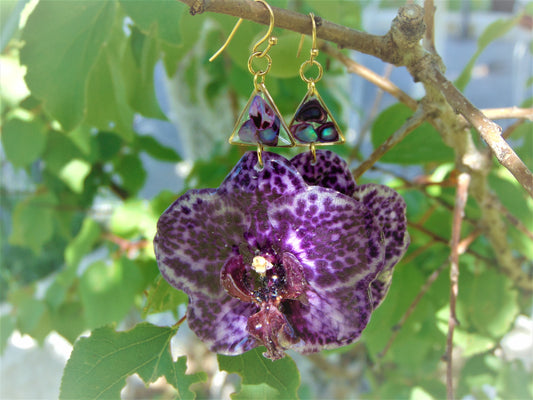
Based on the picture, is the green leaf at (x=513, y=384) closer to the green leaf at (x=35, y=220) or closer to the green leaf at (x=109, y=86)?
the green leaf at (x=109, y=86)

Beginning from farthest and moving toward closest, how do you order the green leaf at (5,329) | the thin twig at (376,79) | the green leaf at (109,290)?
the green leaf at (5,329), the green leaf at (109,290), the thin twig at (376,79)

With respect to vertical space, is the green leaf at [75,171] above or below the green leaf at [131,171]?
above

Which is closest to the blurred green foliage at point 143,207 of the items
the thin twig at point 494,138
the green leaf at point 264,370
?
the green leaf at point 264,370

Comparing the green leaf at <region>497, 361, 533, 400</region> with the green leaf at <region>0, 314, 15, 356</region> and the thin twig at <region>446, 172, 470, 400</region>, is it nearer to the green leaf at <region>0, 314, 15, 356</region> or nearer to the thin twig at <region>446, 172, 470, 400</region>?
the thin twig at <region>446, 172, 470, 400</region>

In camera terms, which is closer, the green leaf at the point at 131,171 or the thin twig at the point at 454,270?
the thin twig at the point at 454,270

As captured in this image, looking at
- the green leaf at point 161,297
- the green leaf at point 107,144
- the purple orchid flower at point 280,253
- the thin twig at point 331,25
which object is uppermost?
the thin twig at point 331,25

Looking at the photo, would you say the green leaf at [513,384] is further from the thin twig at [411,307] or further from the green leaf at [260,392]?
the green leaf at [260,392]

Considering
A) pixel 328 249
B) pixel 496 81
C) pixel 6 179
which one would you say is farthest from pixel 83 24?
pixel 496 81

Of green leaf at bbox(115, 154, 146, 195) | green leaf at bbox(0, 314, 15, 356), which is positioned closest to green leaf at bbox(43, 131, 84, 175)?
green leaf at bbox(115, 154, 146, 195)

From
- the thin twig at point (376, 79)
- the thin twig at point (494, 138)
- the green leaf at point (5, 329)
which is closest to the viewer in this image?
the thin twig at point (494, 138)
